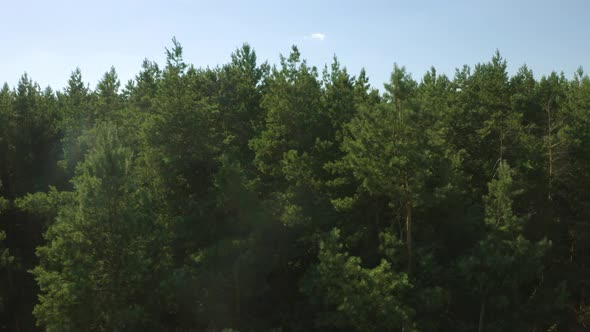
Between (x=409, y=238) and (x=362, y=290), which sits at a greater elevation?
(x=409, y=238)

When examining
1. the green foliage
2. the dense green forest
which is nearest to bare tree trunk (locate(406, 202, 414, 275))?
the dense green forest

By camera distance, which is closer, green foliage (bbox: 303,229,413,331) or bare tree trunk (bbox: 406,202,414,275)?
green foliage (bbox: 303,229,413,331)

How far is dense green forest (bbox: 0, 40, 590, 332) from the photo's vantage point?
594 inches

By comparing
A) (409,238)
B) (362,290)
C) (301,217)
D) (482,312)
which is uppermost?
(301,217)

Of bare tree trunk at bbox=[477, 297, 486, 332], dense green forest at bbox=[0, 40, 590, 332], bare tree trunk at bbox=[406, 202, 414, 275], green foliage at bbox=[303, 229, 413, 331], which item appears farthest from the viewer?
bare tree trunk at bbox=[477, 297, 486, 332]

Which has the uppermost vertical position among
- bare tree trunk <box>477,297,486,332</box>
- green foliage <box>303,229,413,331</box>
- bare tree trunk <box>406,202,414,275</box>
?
bare tree trunk <box>406,202,414,275</box>

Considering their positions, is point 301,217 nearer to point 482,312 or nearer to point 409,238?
point 409,238

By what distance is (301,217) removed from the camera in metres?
18.9

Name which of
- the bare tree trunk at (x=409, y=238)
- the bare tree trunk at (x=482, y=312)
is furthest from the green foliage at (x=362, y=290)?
the bare tree trunk at (x=482, y=312)

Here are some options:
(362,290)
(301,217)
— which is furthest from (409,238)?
(301,217)

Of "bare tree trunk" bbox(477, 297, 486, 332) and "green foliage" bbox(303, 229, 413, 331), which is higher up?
"green foliage" bbox(303, 229, 413, 331)

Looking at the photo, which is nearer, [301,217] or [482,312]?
[301,217]

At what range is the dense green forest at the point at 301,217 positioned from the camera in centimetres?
1508

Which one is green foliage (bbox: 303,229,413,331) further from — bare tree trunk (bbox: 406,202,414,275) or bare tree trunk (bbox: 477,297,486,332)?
bare tree trunk (bbox: 477,297,486,332)
